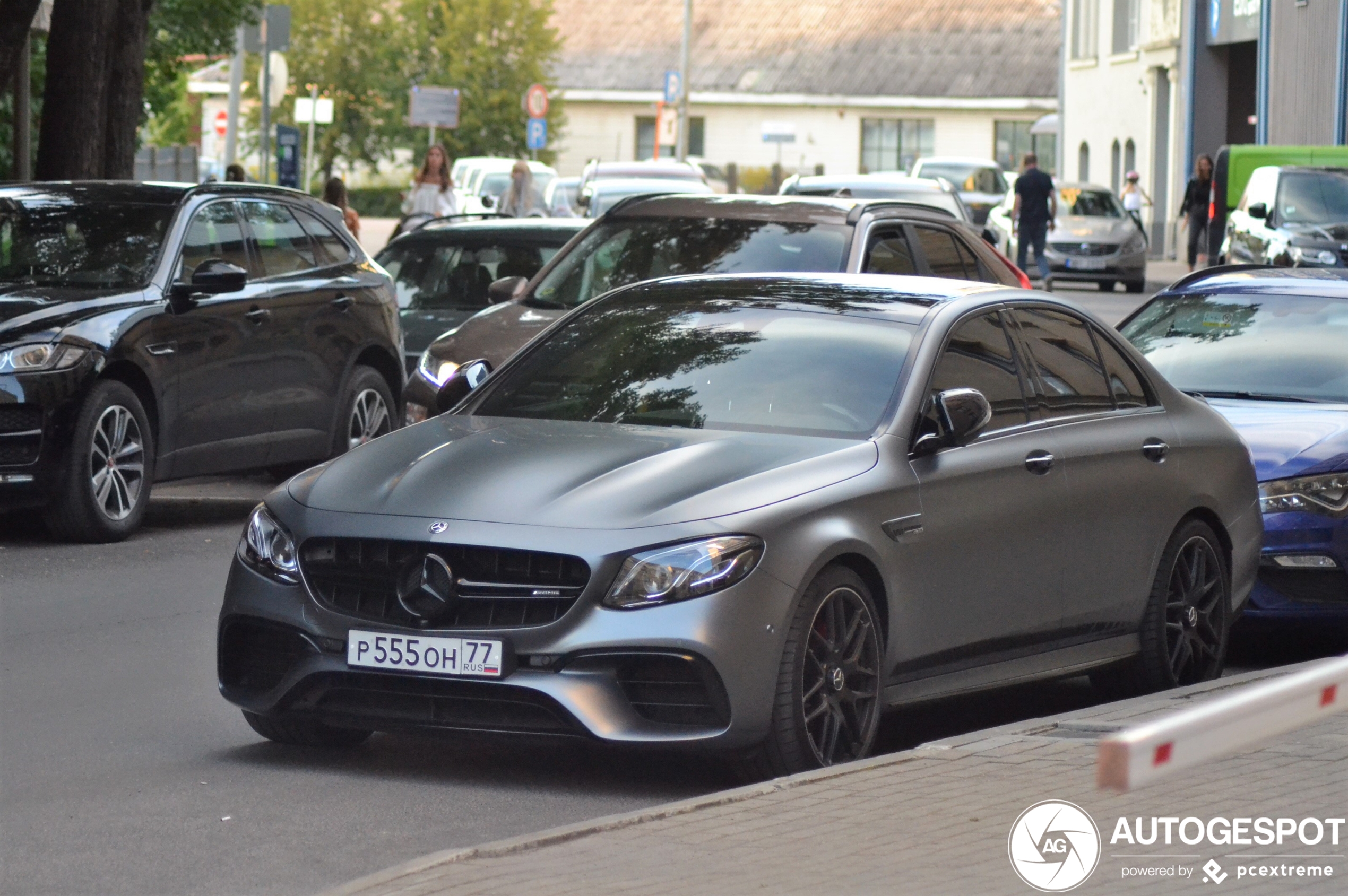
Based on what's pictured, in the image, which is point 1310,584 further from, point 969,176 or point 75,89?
point 969,176

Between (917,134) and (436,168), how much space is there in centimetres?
5889

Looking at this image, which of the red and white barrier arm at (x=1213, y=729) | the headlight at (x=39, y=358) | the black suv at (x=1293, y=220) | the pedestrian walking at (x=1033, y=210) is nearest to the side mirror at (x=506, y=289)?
the headlight at (x=39, y=358)

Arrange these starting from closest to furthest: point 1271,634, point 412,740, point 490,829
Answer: point 490,829
point 412,740
point 1271,634

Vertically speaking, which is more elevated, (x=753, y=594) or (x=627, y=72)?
(x=627, y=72)

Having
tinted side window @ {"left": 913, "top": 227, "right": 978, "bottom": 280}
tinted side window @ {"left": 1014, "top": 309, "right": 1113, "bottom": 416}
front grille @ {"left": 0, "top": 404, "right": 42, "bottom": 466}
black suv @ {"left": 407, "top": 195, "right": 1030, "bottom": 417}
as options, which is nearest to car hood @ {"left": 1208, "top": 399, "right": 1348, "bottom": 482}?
tinted side window @ {"left": 1014, "top": 309, "right": 1113, "bottom": 416}

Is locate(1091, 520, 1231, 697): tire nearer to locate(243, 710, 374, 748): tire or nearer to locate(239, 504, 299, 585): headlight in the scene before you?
locate(243, 710, 374, 748): tire

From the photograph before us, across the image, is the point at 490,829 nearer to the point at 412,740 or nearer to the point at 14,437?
the point at 412,740

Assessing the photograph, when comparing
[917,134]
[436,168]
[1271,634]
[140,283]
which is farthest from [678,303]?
[917,134]

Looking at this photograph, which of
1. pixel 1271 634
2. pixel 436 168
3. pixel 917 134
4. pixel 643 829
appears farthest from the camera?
pixel 917 134

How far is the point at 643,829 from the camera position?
5660 millimetres

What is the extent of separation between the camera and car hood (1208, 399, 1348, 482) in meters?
9.45

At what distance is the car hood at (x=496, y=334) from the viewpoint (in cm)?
1185

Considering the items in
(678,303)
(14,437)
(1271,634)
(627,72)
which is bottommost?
(1271,634)

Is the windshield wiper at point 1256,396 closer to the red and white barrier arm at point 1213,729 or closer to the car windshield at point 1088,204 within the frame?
the red and white barrier arm at point 1213,729
